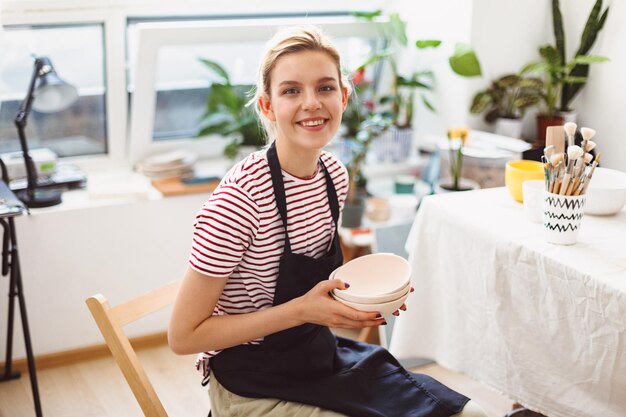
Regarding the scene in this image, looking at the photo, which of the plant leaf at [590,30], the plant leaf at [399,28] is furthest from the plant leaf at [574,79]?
the plant leaf at [399,28]

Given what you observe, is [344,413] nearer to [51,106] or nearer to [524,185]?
[524,185]

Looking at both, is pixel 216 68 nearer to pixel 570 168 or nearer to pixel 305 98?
pixel 305 98

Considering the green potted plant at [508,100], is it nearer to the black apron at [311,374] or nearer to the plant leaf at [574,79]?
the plant leaf at [574,79]

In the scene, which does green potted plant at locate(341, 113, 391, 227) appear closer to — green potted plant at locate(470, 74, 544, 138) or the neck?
green potted plant at locate(470, 74, 544, 138)

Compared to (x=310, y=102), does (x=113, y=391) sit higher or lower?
lower

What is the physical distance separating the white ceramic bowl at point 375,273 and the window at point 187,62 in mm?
1629

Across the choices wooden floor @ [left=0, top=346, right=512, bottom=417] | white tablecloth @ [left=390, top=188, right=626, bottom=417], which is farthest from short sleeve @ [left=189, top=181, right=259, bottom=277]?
wooden floor @ [left=0, top=346, right=512, bottom=417]

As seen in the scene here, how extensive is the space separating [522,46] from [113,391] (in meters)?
2.11

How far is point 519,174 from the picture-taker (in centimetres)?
202

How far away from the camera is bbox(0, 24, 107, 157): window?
9.53 ft

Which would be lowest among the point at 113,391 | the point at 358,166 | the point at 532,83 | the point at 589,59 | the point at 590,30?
the point at 113,391

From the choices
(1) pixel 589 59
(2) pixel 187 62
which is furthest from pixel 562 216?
(2) pixel 187 62

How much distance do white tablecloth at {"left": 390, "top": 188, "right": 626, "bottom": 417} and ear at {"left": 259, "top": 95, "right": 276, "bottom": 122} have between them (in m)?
0.64

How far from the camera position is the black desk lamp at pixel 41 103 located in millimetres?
2541
